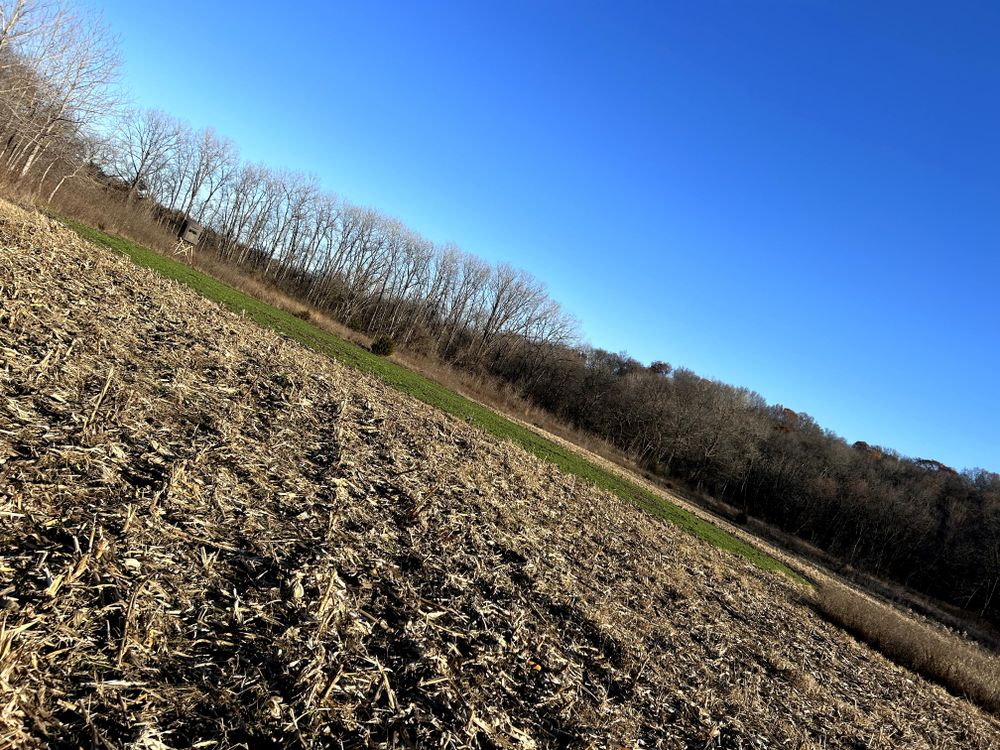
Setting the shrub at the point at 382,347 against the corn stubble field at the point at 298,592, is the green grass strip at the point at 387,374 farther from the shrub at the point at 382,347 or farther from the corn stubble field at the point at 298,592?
the shrub at the point at 382,347

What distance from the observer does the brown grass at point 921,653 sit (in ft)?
33.8

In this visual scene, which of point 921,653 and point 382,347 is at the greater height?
point 382,347

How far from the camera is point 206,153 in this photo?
227 ft

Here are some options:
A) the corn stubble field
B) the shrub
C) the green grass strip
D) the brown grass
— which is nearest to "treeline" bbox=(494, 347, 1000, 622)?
the shrub

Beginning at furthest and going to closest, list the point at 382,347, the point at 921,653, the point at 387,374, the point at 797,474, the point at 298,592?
the point at 797,474 → the point at 382,347 → the point at 387,374 → the point at 921,653 → the point at 298,592

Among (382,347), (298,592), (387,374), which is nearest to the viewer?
(298,592)

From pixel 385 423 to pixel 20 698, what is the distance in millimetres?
6628

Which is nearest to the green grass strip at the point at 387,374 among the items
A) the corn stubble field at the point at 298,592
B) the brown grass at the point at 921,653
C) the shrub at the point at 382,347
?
the brown grass at the point at 921,653

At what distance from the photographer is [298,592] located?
346 centimetres

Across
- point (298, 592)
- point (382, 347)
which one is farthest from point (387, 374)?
point (298, 592)

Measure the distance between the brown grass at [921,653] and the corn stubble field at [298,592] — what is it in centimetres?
142

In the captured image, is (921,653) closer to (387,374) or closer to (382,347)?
(387,374)

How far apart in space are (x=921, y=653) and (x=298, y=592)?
44.1 ft

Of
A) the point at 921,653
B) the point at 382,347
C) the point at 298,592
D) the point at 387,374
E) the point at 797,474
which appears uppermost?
the point at 797,474
